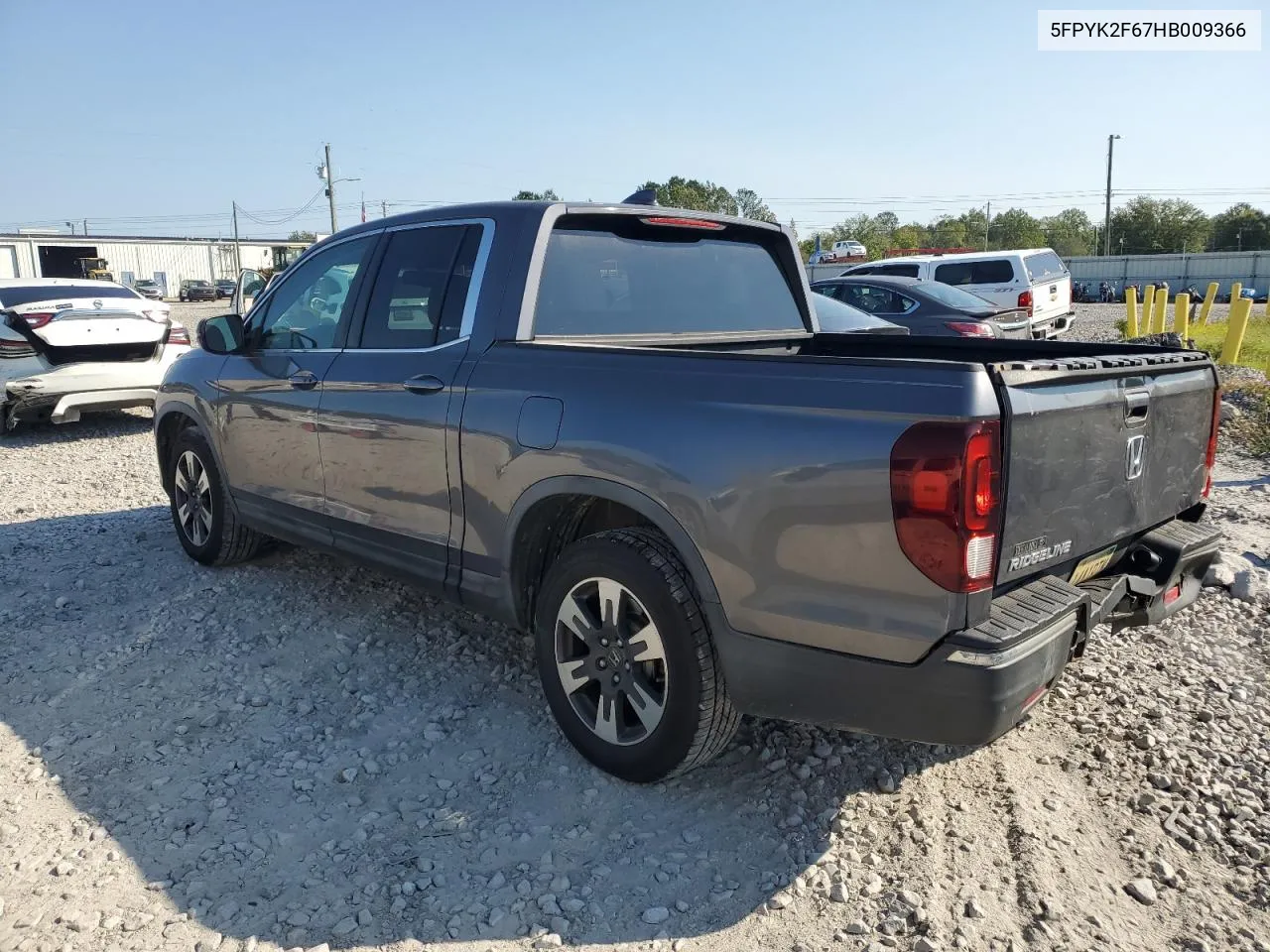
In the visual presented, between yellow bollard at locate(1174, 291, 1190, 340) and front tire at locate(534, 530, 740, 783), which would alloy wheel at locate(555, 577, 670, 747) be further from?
yellow bollard at locate(1174, 291, 1190, 340)

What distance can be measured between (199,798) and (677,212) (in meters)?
2.92

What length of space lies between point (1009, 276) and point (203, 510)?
53.5ft

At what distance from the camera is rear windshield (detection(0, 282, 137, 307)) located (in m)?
9.55

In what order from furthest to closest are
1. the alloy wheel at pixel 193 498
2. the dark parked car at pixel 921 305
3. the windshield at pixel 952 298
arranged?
the windshield at pixel 952 298, the dark parked car at pixel 921 305, the alloy wheel at pixel 193 498

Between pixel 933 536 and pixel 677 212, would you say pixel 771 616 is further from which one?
pixel 677 212

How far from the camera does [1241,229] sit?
79.6m

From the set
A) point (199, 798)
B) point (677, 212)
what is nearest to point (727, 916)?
point (199, 798)

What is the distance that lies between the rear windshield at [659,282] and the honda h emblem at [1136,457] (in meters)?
1.81

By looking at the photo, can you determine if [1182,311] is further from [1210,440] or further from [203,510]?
[203,510]

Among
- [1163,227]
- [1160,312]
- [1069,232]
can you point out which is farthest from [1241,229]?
[1160,312]

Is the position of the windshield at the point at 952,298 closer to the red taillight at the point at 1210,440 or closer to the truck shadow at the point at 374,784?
the red taillight at the point at 1210,440

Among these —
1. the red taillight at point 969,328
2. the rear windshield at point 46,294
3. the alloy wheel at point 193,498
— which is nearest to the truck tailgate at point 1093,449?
the alloy wheel at point 193,498

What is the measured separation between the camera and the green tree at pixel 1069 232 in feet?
310

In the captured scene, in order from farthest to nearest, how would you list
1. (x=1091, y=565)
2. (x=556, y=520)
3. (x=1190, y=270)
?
1. (x=1190, y=270)
2. (x=556, y=520)
3. (x=1091, y=565)
